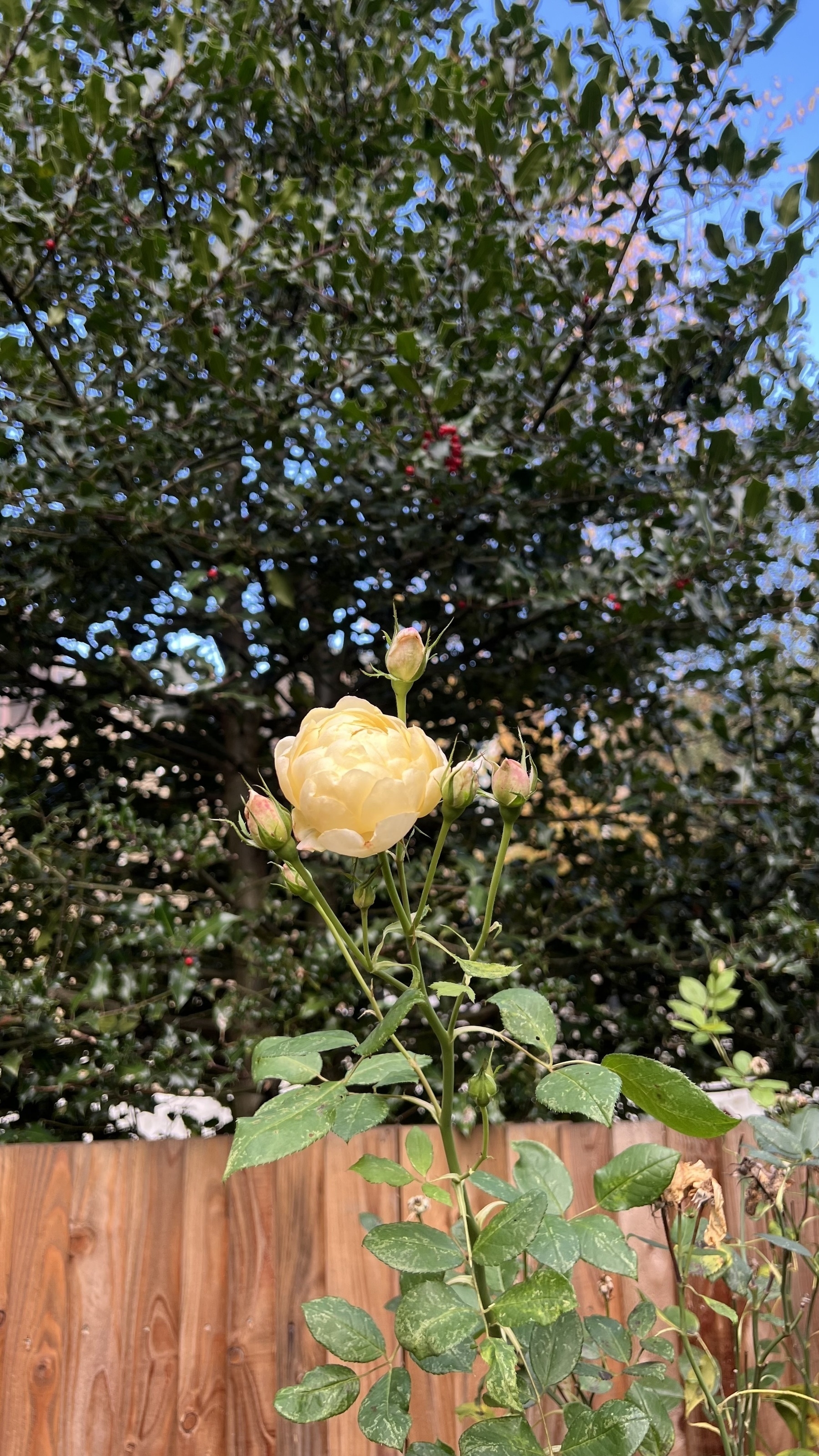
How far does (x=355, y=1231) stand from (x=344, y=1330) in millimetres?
1027

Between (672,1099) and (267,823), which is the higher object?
(267,823)

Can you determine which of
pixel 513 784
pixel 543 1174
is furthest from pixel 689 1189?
pixel 513 784

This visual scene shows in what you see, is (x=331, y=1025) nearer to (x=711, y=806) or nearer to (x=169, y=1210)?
(x=169, y=1210)

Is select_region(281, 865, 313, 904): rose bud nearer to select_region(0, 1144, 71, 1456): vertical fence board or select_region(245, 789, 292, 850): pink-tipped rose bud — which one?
select_region(245, 789, 292, 850): pink-tipped rose bud

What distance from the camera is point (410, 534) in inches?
74.5

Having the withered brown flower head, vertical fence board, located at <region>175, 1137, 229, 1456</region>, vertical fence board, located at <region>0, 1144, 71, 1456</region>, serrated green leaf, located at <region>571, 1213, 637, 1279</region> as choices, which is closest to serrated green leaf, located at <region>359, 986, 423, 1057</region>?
serrated green leaf, located at <region>571, 1213, 637, 1279</region>

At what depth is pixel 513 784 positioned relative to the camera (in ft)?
1.98

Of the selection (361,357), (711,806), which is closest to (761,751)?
(711,806)

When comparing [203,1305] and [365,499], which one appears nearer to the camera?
[203,1305]

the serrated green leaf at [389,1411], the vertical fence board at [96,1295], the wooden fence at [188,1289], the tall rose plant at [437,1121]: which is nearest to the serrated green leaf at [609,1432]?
the tall rose plant at [437,1121]

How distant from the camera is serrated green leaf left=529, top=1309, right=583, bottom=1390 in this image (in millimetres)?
674

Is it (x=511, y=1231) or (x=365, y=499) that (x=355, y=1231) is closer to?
(x=511, y=1231)

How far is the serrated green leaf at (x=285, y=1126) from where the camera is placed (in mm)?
504

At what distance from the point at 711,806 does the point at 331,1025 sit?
3.19 ft
